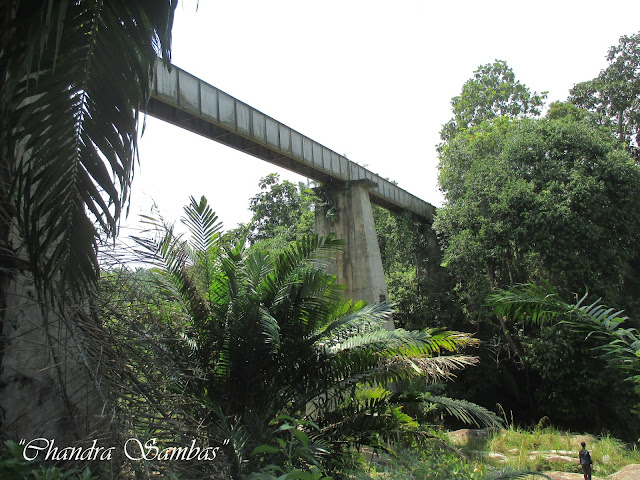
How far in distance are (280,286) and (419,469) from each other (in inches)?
96.3

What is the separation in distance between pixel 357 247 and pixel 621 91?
1777 cm

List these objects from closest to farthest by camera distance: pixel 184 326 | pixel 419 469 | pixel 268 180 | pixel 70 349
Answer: pixel 70 349
pixel 419 469
pixel 184 326
pixel 268 180

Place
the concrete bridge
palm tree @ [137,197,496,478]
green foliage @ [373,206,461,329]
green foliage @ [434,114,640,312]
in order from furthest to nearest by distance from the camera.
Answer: green foliage @ [373,206,461,329] → green foliage @ [434,114,640,312] → the concrete bridge → palm tree @ [137,197,496,478]

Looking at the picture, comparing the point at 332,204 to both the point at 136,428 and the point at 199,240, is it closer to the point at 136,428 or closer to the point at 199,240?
the point at 199,240

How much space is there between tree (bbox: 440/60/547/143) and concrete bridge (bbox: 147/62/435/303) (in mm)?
11145

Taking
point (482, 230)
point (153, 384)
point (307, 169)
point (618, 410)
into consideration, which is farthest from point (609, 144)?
point (153, 384)

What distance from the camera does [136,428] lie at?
333 centimetres

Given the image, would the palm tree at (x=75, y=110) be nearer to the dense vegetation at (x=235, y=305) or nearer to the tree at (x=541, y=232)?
the dense vegetation at (x=235, y=305)

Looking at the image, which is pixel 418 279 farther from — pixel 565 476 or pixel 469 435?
pixel 565 476

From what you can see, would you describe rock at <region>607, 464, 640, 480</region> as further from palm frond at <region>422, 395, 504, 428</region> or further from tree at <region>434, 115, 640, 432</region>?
tree at <region>434, 115, 640, 432</region>

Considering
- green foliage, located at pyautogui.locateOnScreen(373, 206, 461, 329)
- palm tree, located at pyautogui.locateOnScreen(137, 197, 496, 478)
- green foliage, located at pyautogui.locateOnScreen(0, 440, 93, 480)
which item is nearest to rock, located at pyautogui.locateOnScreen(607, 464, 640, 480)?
palm tree, located at pyautogui.locateOnScreen(137, 197, 496, 478)

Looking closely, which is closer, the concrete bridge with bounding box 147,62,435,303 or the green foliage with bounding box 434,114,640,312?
the concrete bridge with bounding box 147,62,435,303

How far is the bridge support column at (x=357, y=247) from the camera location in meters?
14.5

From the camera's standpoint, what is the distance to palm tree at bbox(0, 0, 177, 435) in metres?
2.41
